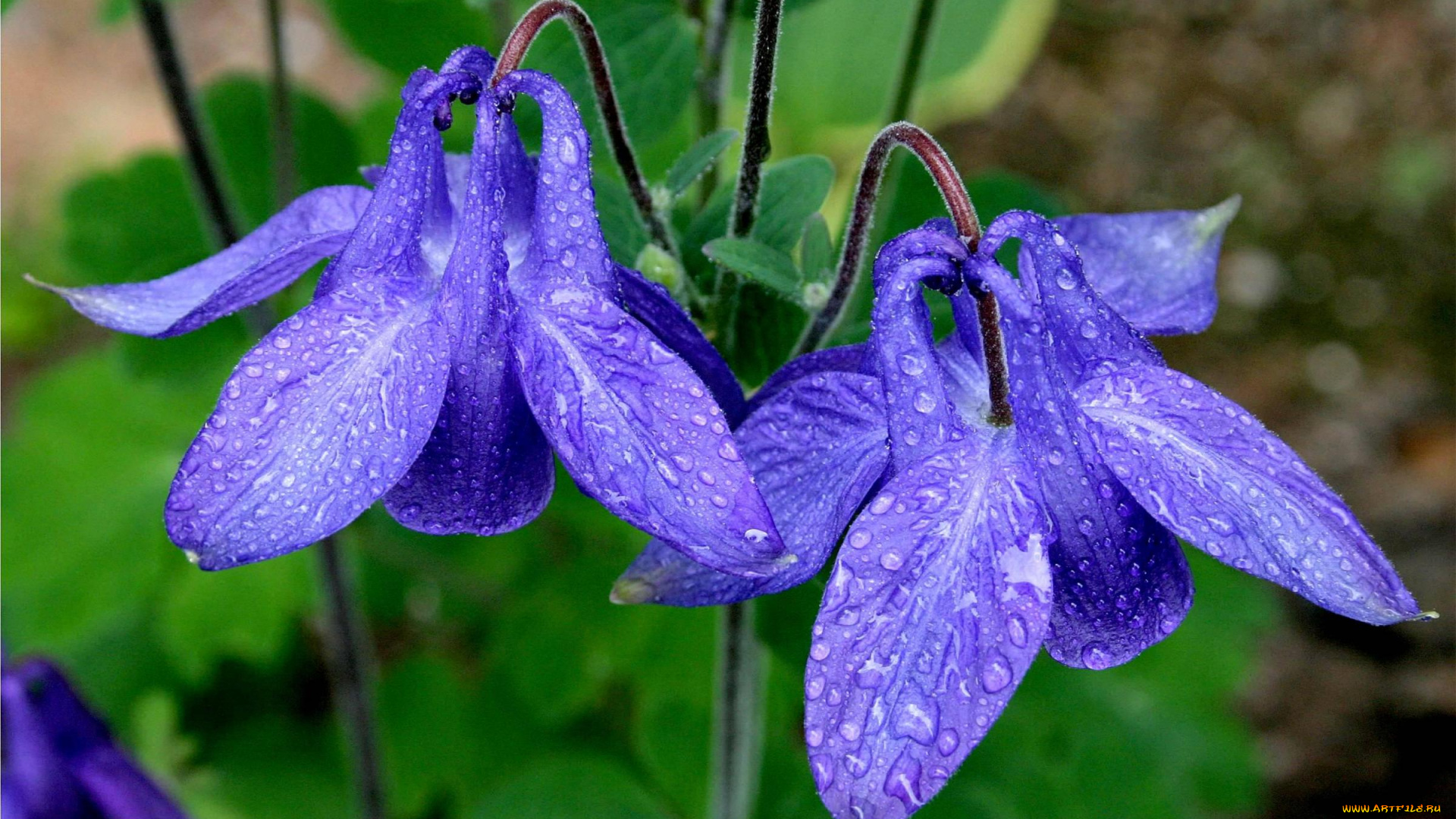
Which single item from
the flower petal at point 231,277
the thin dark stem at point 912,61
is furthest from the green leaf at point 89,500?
the thin dark stem at point 912,61

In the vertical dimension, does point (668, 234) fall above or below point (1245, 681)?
above

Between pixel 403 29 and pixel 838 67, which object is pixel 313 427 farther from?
pixel 838 67

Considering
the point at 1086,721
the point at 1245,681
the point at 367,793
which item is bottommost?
the point at 1245,681

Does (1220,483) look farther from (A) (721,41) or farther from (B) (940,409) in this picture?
(A) (721,41)

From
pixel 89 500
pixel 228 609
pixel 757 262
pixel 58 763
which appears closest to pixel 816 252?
pixel 757 262

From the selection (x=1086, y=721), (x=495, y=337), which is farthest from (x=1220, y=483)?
(x=1086, y=721)

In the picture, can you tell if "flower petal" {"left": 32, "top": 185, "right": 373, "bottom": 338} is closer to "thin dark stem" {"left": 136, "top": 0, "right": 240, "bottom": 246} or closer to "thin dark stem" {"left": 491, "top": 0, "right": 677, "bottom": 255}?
"thin dark stem" {"left": 491, "top": 0, "right": 677, "bottom": 255}
